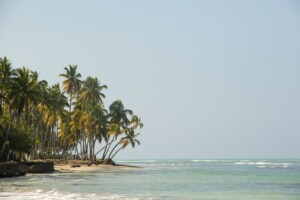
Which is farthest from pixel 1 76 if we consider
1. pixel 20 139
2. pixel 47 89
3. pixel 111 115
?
pixel 111 115

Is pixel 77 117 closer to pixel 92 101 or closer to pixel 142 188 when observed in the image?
pixel 92 101

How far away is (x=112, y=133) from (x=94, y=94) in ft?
27.6

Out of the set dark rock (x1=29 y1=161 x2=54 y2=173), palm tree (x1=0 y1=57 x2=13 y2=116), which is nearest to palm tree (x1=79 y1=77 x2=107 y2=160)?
dark rock (x1=29 y1=161 x2=54 y2=173)

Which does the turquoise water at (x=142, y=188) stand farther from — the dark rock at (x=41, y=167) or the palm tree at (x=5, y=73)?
the palm tree at (x=5, y=73)

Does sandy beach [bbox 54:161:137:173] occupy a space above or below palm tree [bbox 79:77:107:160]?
below

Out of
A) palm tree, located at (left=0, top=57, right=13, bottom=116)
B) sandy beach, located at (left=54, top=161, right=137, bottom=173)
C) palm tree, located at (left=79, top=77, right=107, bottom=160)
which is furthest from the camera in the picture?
palm tree, located at (left=79, top=77, right=107, bottom=160)

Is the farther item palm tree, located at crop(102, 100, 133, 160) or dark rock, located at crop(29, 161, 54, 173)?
palm tree, located at crop(102, 100, 133, 160)

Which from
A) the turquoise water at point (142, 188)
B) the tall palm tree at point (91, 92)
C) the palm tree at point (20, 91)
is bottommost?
the turquoise water at point (142, 188)

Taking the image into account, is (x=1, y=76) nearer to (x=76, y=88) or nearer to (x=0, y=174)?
(x=0, y=174)

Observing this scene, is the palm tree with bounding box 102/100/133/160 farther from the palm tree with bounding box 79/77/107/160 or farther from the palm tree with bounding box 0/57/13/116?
the palm tree with bounding box 0/57/13/116

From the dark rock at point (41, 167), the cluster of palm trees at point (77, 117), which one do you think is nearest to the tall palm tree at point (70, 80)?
the cluster of palm trees at point (77, 117)

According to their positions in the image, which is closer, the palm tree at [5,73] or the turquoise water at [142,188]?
the turquoise water at [142,188]

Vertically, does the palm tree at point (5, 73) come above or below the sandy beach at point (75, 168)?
above

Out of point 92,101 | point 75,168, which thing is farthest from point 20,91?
point 92,101
